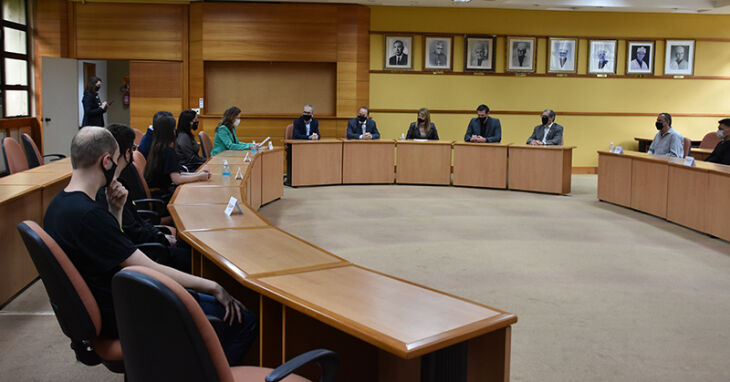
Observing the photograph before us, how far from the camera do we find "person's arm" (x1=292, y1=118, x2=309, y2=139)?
33.7 feet

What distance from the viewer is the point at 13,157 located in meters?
5.92

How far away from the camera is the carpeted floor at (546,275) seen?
3.47 m

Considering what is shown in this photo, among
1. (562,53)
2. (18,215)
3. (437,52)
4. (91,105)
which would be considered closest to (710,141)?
(562,53)

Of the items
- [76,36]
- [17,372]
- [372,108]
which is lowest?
[17,372]

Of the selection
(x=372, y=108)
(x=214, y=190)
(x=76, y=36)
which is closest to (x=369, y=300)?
(x=214, y=190)

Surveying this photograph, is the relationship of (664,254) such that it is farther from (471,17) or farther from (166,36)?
(166,36)

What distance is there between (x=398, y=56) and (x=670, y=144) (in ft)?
16.5

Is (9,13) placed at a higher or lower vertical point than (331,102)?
higher

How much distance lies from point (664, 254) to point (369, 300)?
4.77 metres

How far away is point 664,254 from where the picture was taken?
604 cm

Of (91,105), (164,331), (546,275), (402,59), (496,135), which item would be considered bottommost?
(546,275)

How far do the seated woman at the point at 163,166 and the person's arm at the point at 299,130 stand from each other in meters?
4.85

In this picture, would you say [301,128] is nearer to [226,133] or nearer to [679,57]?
[226,133]

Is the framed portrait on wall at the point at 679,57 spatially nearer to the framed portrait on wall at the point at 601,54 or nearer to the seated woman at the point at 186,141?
the framed portrait on wall at the point at 601,54
